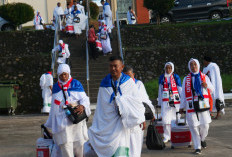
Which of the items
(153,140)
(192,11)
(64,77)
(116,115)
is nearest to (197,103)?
(153,140)

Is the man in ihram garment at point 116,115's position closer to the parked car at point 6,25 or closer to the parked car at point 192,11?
the parked car at point 6,25

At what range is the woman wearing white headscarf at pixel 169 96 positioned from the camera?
12090mm

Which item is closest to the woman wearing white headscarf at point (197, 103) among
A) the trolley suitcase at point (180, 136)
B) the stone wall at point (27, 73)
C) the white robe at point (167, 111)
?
the trolley suitcase at point (180, 136)

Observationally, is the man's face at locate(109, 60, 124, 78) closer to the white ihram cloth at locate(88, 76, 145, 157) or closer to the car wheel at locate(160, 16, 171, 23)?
the white ihram cloth at locate(88, 76, 145, 157)

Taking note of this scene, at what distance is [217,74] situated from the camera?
15.7 m

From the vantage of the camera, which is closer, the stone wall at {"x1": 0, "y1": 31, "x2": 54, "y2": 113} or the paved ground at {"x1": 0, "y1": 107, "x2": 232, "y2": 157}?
the paved ground at {"x1": 0, "y1": 107, "x2": 232, "y2": 157}

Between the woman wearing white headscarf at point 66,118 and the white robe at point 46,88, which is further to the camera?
the white robe at point 46,88

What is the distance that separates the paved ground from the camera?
1053 cm

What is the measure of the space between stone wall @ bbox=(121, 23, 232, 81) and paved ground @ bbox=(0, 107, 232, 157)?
679 centimetres

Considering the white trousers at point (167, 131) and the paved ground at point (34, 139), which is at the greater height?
the white trousers at point (167, 131)

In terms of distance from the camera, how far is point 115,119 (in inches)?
289

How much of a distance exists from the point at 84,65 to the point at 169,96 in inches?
451

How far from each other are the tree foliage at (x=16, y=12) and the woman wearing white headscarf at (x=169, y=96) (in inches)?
806

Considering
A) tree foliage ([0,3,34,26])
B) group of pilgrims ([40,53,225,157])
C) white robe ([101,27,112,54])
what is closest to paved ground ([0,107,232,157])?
group of pilgrims ([40,53,225,157])
